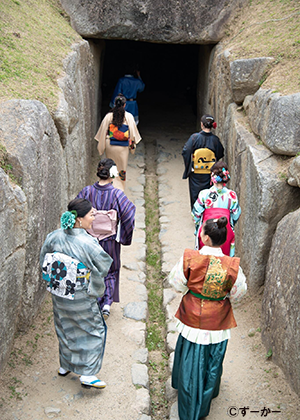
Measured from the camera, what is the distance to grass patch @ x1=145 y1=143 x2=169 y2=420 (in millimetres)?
4503

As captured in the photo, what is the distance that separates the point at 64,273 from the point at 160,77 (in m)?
12.6

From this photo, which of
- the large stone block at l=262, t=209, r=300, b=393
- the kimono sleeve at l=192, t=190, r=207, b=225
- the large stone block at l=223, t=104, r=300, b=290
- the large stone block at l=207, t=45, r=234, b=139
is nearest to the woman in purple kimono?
the kimono sleeve at l=192, t=190, r=207, b=225

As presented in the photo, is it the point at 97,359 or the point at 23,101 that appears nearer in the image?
the point at 97,359

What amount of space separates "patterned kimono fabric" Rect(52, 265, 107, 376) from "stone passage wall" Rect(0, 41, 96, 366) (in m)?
0.47

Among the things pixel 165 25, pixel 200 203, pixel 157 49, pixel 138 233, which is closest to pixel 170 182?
pixel 138 233

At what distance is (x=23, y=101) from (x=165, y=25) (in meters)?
4.75

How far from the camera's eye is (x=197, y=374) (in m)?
3.85

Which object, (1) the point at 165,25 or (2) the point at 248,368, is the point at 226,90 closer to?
(1) the point at 165,25

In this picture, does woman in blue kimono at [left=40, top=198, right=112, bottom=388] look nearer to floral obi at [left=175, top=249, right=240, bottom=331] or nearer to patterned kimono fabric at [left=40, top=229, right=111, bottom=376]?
patterned kimono fabric at [left=40, top=229, right=111, bottom=376]

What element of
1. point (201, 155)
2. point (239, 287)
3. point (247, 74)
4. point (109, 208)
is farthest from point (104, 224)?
point (247, 74)

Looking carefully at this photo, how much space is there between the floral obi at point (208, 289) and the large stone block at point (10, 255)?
151 cm

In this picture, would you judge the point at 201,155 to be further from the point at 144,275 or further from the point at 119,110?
the point at 144,275

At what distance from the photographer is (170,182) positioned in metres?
9.06

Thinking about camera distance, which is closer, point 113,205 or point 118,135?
point 113,205
